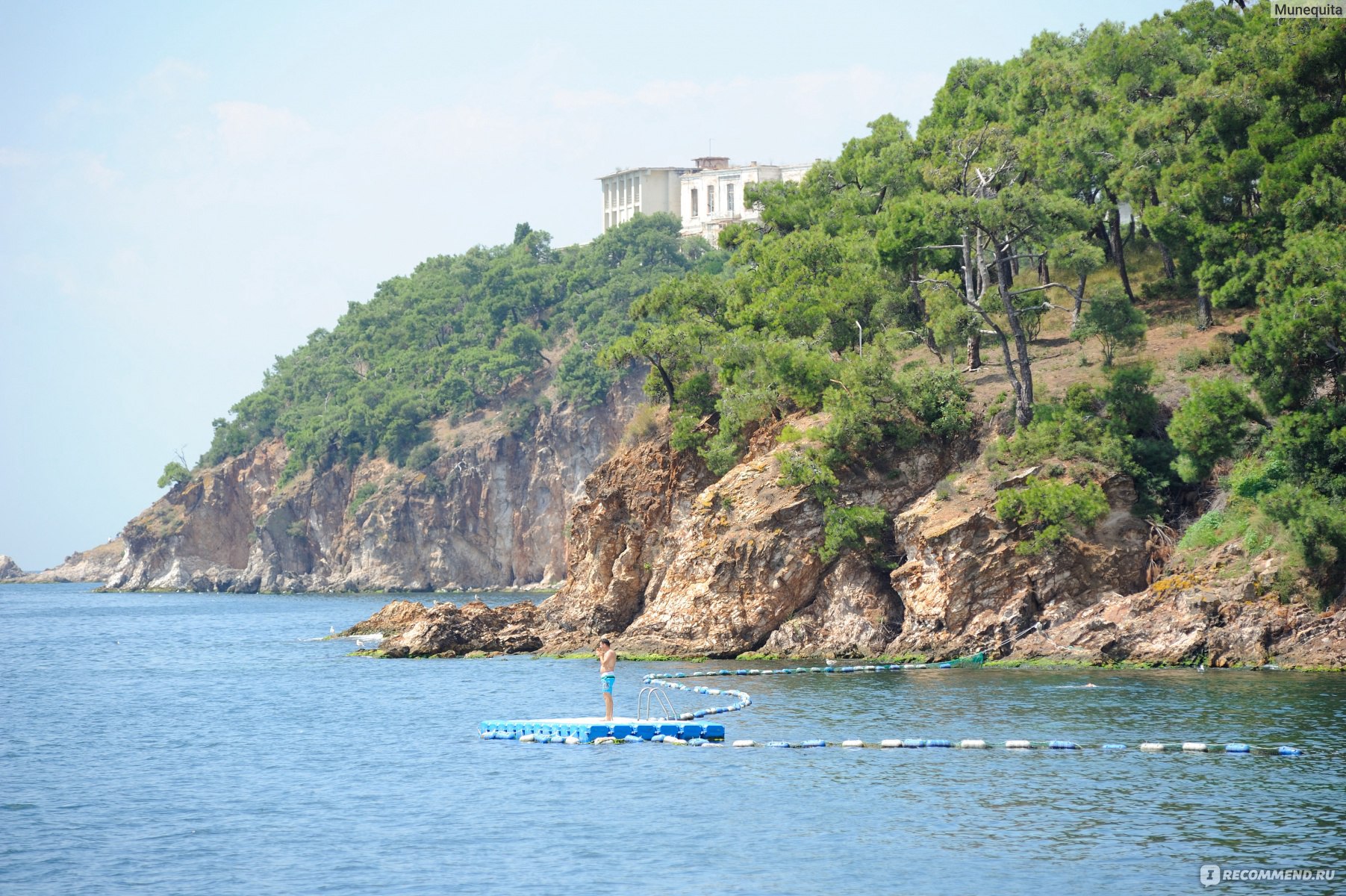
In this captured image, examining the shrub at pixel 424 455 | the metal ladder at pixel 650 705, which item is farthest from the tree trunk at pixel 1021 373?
the shrub at pixel 424 455

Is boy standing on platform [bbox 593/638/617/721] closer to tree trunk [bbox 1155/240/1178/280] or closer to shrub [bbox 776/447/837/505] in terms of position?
shrub [bbox 776/447/837/505]

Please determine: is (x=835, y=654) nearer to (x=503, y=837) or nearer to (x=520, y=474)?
(x=503, y=837)

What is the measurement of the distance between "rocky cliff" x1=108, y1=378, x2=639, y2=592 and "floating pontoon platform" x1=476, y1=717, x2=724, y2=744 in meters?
87.7

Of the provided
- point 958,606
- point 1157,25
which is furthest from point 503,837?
point 1157,25

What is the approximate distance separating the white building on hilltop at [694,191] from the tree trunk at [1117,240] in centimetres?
8201

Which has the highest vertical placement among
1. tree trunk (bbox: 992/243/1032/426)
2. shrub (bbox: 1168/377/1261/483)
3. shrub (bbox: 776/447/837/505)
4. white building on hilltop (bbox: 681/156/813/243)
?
white building on hilltop (bbox: 681/156/813/243)

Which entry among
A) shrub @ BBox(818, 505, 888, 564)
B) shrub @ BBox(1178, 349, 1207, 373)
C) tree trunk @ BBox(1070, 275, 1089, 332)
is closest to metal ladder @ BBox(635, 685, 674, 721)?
shrub @ BBox(818, 505, 888, 564)

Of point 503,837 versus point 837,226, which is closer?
point 503,837

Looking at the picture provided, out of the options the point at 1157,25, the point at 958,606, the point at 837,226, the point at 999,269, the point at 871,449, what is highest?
the point at 1157,25

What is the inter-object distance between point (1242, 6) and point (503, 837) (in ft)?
189

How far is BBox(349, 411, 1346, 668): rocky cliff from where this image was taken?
46.1m

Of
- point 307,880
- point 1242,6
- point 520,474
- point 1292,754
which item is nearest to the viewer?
point 307,880

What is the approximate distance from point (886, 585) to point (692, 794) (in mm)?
24432

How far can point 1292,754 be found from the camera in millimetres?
31984
